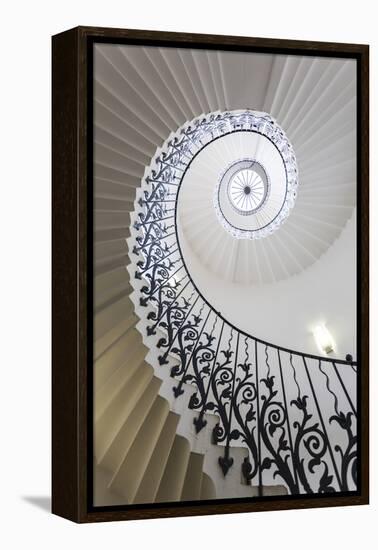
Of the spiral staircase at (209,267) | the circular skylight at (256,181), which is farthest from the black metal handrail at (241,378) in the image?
the circular skylight at (256,181)

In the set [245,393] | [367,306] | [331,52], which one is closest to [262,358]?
[245,393]

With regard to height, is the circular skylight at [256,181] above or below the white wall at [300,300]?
above

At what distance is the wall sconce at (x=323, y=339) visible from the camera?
7500mm

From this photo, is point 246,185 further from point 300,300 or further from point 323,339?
point 323,339

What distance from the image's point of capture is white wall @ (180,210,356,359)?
23.8ft

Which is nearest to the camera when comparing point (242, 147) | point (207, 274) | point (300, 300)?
point (207, 274)

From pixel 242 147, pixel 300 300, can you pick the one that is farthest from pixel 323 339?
pixel 242 147

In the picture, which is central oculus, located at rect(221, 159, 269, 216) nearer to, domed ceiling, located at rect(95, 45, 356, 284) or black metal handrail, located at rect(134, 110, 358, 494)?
domed ceiling, located at rect(95, 45, 356, 284)

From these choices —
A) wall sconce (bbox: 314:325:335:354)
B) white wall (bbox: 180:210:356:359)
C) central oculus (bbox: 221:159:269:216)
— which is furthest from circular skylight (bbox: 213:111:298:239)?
wall sconce (bbox: 314:325:335:354)

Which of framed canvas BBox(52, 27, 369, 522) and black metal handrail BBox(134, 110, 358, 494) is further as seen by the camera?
black metal handrail BBox(134, 110, 358, 494)

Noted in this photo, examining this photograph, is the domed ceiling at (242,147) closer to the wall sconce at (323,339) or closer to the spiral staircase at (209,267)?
the spiral staircase at (209,267)

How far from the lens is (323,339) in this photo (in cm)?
751

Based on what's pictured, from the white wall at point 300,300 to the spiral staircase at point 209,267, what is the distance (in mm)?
39

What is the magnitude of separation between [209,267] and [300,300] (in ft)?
1.72
